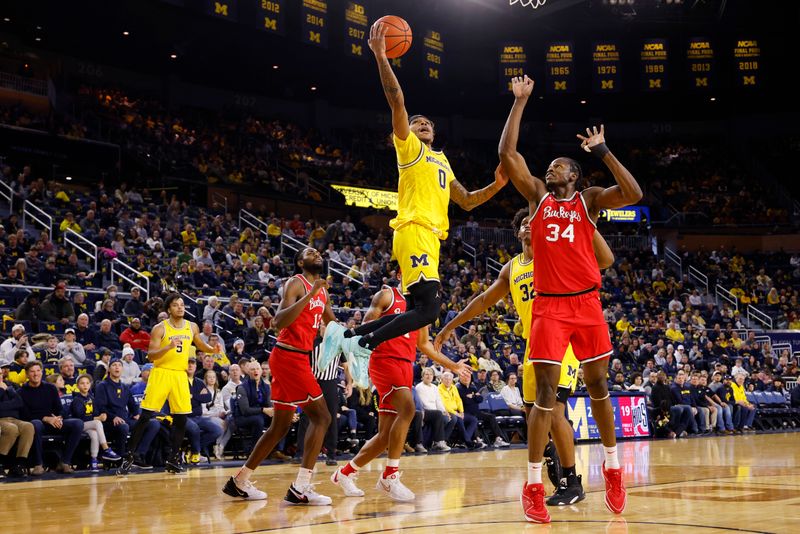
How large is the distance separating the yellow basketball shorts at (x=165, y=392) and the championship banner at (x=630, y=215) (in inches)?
1082

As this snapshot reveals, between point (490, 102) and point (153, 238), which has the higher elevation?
point (490, 102)

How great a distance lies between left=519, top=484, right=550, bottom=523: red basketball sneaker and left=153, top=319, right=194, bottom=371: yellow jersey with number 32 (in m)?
5.73

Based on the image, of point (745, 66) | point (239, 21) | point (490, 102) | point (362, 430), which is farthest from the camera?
point (490, 102)

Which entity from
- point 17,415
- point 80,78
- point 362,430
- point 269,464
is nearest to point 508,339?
point 362,430

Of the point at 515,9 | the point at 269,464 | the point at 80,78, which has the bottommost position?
the point at 269,464

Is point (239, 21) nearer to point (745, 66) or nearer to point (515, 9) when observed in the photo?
point (515, 9)

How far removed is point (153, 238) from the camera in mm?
20031

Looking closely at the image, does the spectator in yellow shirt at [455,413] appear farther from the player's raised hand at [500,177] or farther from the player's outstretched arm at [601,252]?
the player's outstretched arm at [601,252]

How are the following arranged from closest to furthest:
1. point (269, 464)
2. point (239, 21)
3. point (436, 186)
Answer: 1. point (436, 186)
2. point (269, 464)
3. point (239, 21)

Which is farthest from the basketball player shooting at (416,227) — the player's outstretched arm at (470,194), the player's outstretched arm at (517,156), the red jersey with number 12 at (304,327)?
the player's outstretched arm at (517,156)

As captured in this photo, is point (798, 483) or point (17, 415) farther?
point (17, 415)

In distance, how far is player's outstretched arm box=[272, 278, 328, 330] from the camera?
285 inches

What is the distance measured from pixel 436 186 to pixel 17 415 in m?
6.61

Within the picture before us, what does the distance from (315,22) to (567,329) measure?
22.8 m
